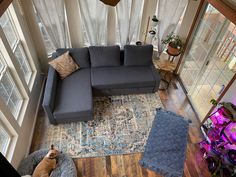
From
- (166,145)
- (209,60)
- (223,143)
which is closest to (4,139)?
(166,145)

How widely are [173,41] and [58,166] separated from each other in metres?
3.51

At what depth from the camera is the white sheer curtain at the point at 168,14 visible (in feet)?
12.5

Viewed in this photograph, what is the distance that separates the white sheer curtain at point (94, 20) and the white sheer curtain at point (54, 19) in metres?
0.42

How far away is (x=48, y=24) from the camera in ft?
12.1

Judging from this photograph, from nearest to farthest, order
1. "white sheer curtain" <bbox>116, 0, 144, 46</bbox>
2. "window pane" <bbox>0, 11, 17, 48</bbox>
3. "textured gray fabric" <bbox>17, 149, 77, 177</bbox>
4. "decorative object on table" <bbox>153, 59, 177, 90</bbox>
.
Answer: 1. "textured gray fabric" <bbox>17, 149, 77, 177</bbox>
2. "window pane" <bbox>0, 11, 17, 48</bbox>
3. "white sheer curtain" <bbox>116, 0, 144, 46</bbox>
4. "decorative object on table" <bbox>153, 59, 177, 90</bbox>

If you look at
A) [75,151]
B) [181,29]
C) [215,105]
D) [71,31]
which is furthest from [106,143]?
[181,29]

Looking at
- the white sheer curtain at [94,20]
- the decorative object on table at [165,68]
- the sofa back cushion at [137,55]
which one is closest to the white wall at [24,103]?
the white sheer curtain at [94,20]

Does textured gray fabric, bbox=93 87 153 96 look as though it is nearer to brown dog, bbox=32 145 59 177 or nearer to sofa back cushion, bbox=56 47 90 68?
sofa back cushion, bbox=56 47 90 68

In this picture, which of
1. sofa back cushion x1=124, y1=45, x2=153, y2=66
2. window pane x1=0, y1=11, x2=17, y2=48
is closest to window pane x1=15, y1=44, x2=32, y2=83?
window pane x1=0, y1=11, x2=17, y2=48

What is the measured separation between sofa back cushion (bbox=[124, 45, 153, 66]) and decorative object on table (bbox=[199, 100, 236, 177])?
→ 1732 millimetres

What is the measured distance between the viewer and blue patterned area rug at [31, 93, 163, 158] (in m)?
3.28

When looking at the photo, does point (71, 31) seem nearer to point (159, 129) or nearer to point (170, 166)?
point (159, 129)

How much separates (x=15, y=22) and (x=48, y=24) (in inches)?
26.3

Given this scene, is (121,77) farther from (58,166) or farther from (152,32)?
(58,166)
